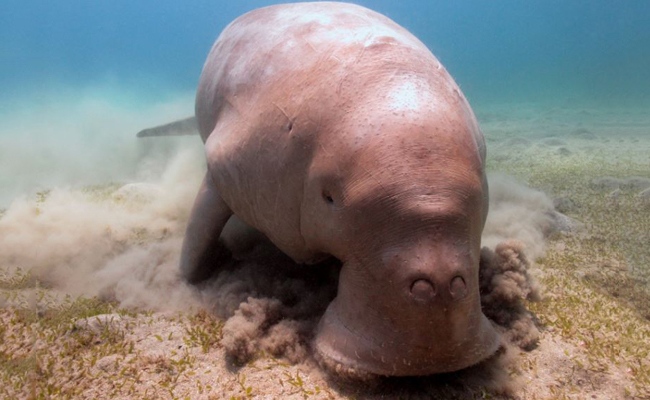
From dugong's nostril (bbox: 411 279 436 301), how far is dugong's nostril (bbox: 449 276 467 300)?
94 mm

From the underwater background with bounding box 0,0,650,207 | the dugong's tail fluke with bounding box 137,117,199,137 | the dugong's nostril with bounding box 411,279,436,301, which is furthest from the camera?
the underwater background with bounding box 0,0,650,207

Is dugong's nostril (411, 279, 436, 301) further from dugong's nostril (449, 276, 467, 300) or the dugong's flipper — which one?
the dugong's flipper

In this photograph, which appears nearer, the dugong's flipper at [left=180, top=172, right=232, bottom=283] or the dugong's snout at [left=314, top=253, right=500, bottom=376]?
the dugong's snout at [left=314, top=253, right=500, bottom=376]

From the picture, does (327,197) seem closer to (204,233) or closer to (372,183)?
(372,183)

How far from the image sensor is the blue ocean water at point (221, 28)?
97.4m

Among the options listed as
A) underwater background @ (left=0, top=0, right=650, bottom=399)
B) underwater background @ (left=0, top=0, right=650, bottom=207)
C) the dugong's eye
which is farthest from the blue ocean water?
the dugong's eye

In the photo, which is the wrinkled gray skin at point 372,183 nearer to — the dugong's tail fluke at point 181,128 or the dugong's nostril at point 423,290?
the dugong's nostril at point 423,290

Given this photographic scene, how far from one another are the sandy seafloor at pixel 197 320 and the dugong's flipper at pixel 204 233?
0.73 ft

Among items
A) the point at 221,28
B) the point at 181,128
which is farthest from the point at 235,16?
the point at 181,128

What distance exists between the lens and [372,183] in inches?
80.6

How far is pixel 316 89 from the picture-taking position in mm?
2570

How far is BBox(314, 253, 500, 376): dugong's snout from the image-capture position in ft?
6.49

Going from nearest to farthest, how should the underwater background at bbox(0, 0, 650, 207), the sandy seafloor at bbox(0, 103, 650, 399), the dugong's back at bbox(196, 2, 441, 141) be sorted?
the sandy seafloor at bbox(0, 103, 650, 399)
the dugong's back at bbox(196, 2, 441, 141)
the underwater background at bbox(0, 0, 650, 207)

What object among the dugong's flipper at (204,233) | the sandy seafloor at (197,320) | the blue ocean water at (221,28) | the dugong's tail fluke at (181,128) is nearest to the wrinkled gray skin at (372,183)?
the sandy seafloor at (197,320)
